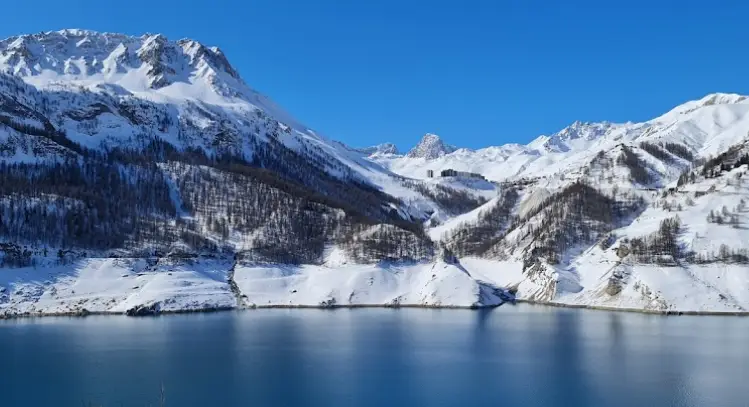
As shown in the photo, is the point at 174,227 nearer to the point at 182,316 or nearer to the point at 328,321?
the point at 182,316

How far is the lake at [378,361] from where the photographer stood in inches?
1786

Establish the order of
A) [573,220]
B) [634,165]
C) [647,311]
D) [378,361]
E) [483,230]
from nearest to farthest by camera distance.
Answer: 1. [378,361]
2. [647,311]
3. [573,220]
4. [483,230]
5. [634,165]

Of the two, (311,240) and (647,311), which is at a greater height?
(311,240)

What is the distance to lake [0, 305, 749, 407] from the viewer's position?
45375 millimetres

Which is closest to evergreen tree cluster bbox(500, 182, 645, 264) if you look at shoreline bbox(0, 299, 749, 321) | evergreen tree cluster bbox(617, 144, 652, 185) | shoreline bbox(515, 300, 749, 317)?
shoreline bbox(515, 300, 749, 317)

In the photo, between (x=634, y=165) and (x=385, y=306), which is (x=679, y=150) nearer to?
(x=634, y=165)

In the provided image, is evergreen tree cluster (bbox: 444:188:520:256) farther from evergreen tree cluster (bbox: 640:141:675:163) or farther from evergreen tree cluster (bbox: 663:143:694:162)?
evergreen tree cluster (bbox: 663:143:694:162)

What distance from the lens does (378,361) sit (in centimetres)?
5800

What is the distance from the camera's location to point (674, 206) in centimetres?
11188

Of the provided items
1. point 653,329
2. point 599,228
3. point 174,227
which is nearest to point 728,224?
point 599,228

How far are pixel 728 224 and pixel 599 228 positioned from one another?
24860 millimetres

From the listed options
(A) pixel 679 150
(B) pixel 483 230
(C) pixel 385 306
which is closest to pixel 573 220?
(B) pixel 483 230

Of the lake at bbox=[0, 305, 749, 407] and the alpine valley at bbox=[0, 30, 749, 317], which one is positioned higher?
the alpine valley at bbox=[0, 30, 749, 317]

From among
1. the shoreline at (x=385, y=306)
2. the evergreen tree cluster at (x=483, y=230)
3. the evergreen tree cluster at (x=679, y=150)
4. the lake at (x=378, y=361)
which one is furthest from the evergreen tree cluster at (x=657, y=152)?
the lake at (x=378, y=361)
